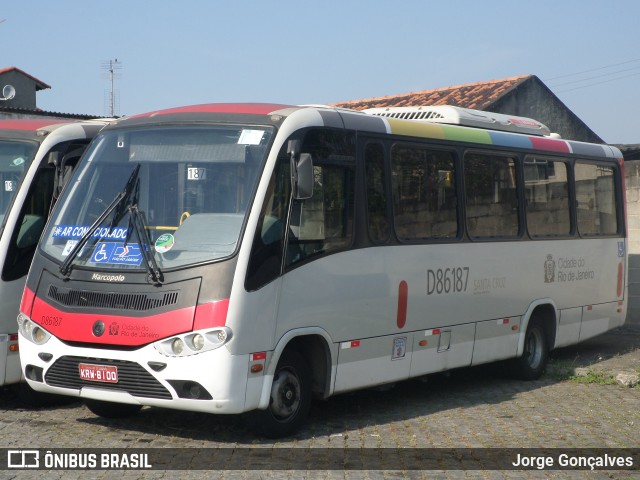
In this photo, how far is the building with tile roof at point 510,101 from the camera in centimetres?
2495

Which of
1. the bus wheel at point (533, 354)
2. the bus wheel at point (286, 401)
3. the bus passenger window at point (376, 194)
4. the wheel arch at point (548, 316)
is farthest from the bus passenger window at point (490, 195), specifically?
the bus wheel at point (286, 401)

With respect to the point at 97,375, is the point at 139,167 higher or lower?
higher

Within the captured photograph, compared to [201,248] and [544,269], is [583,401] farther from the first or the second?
[201,248]

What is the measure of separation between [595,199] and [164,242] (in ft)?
25.9

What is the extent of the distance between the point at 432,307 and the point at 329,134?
7.85 ft

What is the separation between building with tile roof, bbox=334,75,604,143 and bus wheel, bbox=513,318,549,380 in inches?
460

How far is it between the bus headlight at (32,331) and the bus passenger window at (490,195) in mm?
4909

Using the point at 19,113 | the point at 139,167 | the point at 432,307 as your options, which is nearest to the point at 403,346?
the point at 432,307

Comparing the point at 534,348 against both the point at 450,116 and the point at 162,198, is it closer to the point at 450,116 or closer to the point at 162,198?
the point at 450,116

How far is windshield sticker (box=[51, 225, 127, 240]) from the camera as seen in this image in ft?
28.6

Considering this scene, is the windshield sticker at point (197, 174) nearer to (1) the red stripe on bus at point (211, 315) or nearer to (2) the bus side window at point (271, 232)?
(2) the bus side window at point (271, 232)

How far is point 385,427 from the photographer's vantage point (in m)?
9.42

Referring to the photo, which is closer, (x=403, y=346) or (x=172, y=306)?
(x=172, y=306)

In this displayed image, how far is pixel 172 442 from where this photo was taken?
8.54 metres
